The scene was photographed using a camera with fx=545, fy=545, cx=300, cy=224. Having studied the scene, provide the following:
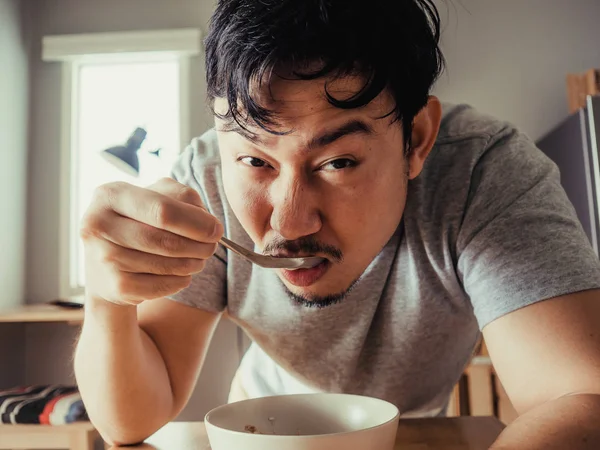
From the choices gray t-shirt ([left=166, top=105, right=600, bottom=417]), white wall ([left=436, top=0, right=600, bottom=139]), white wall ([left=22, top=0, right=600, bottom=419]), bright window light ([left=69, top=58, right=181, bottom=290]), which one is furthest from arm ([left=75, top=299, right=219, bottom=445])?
white wall ([left=436, top=0, right=600, bottom=139])

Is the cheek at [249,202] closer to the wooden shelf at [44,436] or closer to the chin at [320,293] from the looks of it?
the chin at [320,293]

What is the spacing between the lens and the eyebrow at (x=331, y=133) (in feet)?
2.08

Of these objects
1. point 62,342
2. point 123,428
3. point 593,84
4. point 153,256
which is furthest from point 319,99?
point 62,342

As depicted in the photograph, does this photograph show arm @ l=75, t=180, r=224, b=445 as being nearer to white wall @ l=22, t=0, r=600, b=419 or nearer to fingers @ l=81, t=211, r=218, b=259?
fingers @ l=81, t=211, r=218, b=259

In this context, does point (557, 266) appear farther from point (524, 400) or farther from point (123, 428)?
point (123, 428)

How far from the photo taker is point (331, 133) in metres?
0.63

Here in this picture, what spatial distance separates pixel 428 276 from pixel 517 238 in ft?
0.55

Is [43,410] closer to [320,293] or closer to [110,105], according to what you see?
[320,293]

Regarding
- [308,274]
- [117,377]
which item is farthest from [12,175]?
[308,274]

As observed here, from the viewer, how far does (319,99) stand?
62 cm

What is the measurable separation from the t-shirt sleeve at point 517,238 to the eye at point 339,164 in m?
0.22

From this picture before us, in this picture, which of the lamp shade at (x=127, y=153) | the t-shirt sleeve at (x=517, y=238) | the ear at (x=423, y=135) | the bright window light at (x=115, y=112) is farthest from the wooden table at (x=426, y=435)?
the bright window light at (x=115, y=112)

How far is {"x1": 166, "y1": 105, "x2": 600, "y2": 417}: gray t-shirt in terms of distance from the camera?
2.37 ft

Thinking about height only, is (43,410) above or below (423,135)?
below
